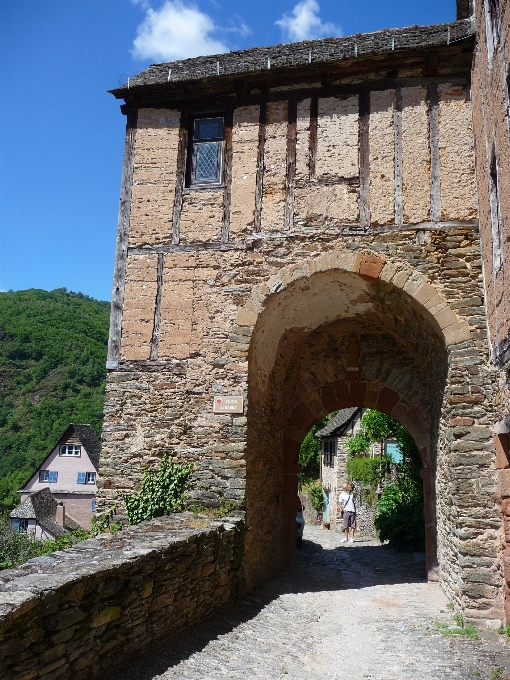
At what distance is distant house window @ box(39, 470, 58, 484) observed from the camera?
32.0 m

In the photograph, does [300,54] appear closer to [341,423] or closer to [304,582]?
[304,582]

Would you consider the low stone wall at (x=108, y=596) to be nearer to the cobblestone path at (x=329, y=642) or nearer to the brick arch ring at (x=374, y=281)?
the cobblestone path at (x=329, y=642)

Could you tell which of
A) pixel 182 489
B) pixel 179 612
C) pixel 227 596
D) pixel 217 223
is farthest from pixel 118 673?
pixel 217 223

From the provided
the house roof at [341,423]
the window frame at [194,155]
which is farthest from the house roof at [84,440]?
the window frame at [194,155]

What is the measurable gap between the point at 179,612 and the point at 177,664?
76 cm

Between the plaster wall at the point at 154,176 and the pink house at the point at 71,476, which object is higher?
the plaster wall at the point at 154,176

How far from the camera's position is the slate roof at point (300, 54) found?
7267mm

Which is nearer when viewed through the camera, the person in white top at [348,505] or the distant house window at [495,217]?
the distant house window at [495,217]

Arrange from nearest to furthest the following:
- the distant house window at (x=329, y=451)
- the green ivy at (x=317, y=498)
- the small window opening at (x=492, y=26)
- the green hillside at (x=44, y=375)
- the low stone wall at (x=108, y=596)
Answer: the low stone wall at (x=108, y=596) → the small window opening at (x=492, y=26) → the distant house window at (x=329, y=451) → the green ivy at (x=317, y=498) → the green hillside at (x=44, y=375)

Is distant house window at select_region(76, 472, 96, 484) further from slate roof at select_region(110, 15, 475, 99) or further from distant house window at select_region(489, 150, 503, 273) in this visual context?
distant house window at select_region(489, 150, 503, 273)

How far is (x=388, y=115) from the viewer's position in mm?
7406

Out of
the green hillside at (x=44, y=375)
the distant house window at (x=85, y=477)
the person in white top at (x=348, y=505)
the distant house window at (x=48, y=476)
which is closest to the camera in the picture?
the person in white top at (x=348, y=505)

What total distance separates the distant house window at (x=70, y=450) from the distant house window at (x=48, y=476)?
114 centimetres

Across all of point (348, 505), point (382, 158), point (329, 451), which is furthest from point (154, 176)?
point (329, 451)
